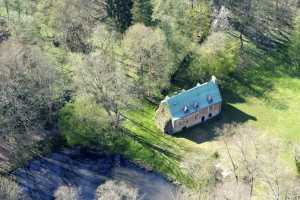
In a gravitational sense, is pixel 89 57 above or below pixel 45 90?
above

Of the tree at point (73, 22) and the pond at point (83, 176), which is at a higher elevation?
the tree at point (73, 22)

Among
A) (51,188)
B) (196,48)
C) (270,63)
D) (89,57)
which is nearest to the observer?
(51,188)

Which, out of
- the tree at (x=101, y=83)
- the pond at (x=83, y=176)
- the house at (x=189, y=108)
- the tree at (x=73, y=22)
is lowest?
the pond at (x=83, y=176)

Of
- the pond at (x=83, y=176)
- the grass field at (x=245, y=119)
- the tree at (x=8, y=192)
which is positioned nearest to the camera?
the tree at (x=8, y=192)

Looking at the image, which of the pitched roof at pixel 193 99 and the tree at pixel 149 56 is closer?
the pitched roof at pixel 193 99

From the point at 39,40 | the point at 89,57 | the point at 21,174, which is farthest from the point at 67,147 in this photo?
the point at 39,40

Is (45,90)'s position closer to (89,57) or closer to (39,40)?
(89,57)

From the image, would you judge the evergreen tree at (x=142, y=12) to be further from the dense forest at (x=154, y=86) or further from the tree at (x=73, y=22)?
the tree at (x=73, y=22)

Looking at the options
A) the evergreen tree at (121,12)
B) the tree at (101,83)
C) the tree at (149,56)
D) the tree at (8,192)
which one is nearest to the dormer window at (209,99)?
the tree at (149,56)
